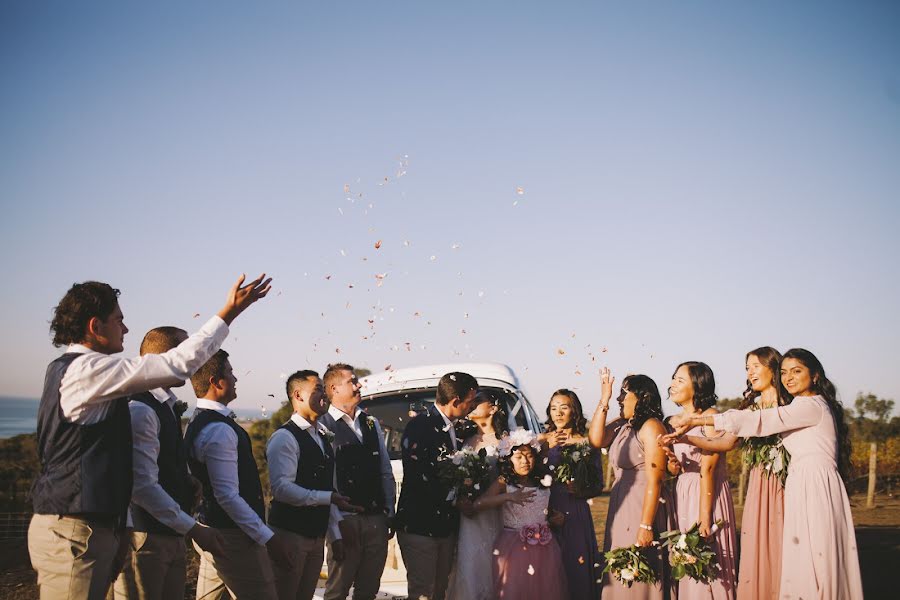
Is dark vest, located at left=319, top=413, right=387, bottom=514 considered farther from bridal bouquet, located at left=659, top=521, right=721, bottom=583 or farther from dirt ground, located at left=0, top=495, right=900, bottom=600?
dirt ground, located at left=0, top=495, right=900, bottom=600

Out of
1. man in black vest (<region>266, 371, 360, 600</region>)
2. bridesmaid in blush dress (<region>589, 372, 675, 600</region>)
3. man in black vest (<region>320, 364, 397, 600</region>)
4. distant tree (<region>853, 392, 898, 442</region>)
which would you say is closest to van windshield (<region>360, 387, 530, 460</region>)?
bridesmaid in blush dress (<region>589, 372, 675, 600</region>)

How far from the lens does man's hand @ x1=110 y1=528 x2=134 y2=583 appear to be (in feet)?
14.7

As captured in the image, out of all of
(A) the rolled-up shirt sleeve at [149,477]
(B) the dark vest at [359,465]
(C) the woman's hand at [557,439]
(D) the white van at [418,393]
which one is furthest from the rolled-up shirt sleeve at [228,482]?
(D) the white van at [418,393]

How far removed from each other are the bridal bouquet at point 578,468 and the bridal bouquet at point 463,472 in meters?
0.81

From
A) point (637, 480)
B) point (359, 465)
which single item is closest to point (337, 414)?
point (359, 465)

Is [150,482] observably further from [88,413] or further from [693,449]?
[693,449]

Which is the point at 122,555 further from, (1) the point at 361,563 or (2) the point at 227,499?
(1) the point at 361,563

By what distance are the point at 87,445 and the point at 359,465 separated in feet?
10.6

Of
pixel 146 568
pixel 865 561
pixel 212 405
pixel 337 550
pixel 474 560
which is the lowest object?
pixel 865 561

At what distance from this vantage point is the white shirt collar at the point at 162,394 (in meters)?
4.92

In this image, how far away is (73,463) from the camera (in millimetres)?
3879

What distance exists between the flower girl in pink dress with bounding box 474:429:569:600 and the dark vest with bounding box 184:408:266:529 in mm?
2199

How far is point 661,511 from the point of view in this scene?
273 inches

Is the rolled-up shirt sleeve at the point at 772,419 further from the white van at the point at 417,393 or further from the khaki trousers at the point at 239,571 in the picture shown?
the khaki trousers at the point at 239,571
